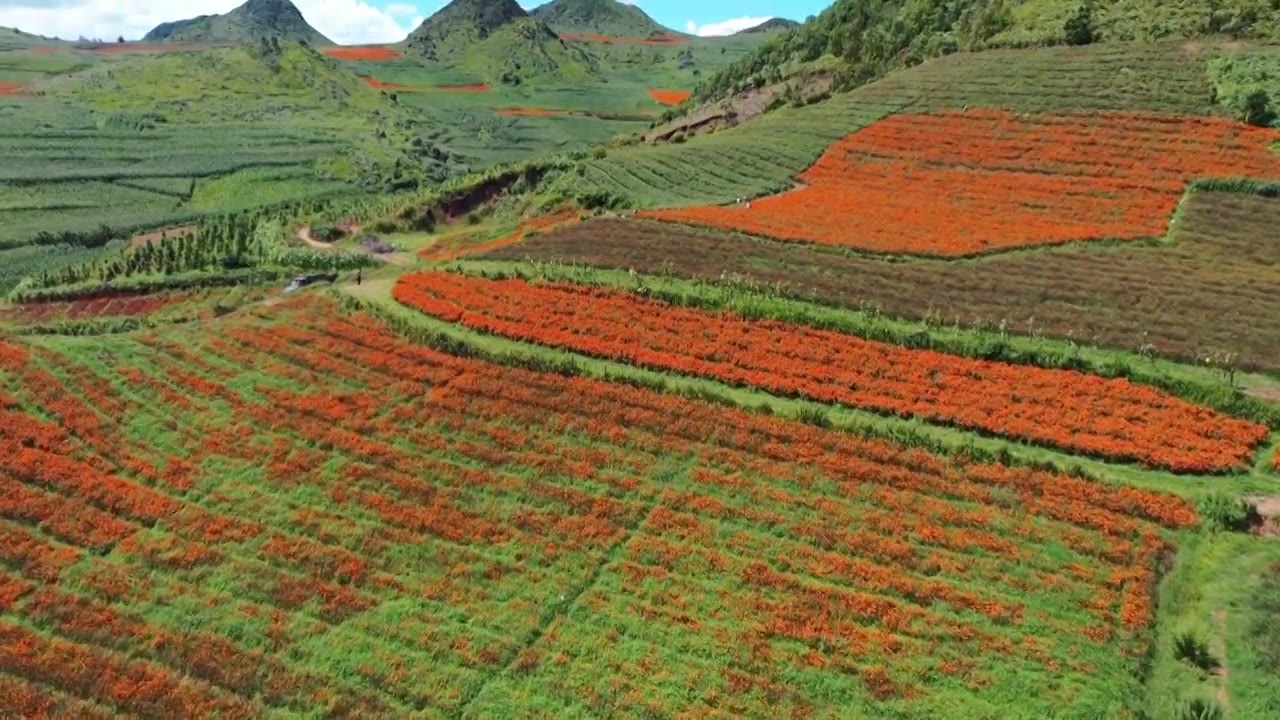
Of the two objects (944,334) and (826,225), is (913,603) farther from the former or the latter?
(826,225)

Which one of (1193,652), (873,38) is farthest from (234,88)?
(1193,652)

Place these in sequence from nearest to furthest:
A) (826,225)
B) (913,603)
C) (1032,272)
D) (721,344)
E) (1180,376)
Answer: (913,603), (1180,376), (721,344), (1032,272), (826,225)

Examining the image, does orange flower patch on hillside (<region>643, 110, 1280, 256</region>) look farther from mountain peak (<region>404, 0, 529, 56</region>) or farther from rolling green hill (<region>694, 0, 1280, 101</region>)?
mountain peak (<region>404, 0, 529, 56</region>)

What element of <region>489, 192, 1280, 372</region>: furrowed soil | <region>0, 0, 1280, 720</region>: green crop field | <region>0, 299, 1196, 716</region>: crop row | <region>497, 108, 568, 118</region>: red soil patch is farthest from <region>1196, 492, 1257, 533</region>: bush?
<region>497, 108, 568, 118</region>: red soil patch

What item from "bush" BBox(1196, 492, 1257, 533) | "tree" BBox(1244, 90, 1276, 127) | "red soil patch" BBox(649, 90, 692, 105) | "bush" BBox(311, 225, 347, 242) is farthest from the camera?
"red soil patch" BBox(649, 90, 692, 105)

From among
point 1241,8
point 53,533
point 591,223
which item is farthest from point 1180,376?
point 1241,8
